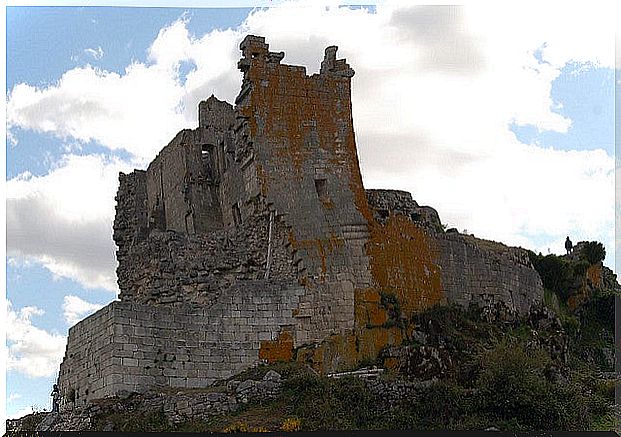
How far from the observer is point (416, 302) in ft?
75.8

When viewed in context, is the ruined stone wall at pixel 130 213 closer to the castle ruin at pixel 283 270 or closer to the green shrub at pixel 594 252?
the castle ruin at pixel 283 270

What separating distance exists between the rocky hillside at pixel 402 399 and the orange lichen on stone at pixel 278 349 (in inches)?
22.8

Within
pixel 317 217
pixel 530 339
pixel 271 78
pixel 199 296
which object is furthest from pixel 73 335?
pixel 530 339

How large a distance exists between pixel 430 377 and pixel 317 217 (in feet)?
14.0

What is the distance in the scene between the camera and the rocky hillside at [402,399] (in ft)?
60.2

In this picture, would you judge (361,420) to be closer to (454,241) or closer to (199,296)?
(199,296)

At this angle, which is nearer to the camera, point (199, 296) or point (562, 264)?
point (199, 296)

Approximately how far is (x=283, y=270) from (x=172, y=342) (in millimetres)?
3471

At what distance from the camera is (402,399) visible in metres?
19.4

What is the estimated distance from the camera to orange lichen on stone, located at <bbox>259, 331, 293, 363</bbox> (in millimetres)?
21141

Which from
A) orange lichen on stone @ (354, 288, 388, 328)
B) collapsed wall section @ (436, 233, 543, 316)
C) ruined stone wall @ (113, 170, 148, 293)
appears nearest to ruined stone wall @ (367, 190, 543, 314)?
collapsed wall section @ (436, 233, 543, 316)

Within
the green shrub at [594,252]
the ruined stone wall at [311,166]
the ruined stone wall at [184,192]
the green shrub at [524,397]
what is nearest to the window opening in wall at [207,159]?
the ruined stone wall at [184,192]

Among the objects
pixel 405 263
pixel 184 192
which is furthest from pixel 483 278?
pixel 184 192

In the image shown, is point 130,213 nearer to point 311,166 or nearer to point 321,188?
point 311,166
